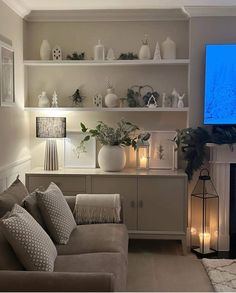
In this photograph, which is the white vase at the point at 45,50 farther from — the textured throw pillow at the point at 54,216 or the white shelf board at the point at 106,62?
the textured throw pillow at the point at 54,216

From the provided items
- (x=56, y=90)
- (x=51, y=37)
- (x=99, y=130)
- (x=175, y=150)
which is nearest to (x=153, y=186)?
(x=175, y=150)

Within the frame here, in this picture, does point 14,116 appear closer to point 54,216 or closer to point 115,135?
point 115,135

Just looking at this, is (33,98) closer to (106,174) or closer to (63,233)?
(106,174)

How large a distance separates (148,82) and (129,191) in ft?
3.97

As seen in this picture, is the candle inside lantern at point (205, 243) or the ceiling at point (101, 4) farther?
the candle inside lantern at point (205, 243)

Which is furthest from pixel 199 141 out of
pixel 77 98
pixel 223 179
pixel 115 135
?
pixel 77 98

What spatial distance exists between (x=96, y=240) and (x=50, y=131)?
163cm

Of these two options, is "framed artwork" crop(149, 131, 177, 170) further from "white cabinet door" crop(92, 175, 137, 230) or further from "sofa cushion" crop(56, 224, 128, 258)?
"sofa cushion" crop(56, 224, 128, 258)

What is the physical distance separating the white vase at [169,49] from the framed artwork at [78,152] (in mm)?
1186

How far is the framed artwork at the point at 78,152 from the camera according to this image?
15.3ft

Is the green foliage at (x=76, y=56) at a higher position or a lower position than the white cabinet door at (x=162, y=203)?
higher

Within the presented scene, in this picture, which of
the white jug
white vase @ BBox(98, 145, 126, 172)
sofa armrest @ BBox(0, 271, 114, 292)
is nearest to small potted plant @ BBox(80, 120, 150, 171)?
white vase @ BBox(98, 145, 126, 172)

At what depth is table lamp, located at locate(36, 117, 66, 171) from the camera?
4.40 metres

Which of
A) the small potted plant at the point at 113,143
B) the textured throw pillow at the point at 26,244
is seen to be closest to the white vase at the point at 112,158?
the small potted plant at the point at 113,143
